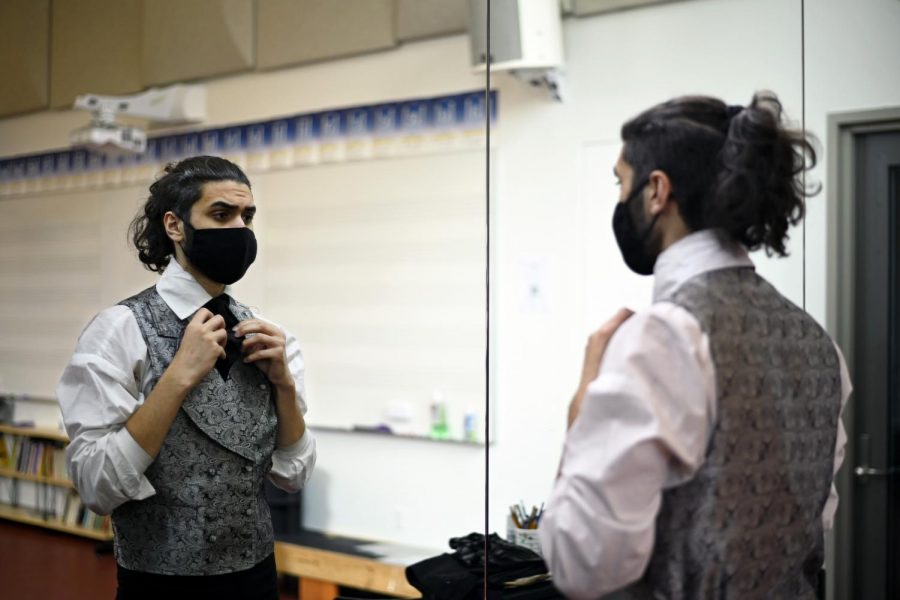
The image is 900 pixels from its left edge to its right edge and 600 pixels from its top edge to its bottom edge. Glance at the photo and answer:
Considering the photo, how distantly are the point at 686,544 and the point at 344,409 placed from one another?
0.70m

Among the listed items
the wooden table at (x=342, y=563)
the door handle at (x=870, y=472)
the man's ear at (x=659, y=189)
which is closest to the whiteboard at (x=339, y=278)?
the wooden table at (x=342, y=563)

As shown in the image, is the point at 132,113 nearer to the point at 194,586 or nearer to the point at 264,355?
the point at 264,355

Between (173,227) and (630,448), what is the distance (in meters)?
0.79

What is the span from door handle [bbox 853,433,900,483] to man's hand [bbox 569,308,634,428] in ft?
3.69

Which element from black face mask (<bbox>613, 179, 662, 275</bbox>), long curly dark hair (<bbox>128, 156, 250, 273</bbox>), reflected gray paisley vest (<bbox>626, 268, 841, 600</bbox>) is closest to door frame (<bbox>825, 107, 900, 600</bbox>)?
reflected gray paisley vest (<bbox>626, 268, 841, 600</bbox>)

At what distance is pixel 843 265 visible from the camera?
2.04m

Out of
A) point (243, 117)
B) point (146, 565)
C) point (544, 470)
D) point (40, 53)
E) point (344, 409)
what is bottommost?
point (146, 565)

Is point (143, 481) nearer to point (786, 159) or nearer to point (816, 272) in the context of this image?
point (786, 159)


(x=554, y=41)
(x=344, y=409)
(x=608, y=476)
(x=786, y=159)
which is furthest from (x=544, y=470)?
(x=554, y=41)

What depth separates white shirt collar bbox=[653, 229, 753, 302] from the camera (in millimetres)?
1238

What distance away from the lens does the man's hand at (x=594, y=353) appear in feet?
4.35

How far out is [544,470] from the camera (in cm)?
157

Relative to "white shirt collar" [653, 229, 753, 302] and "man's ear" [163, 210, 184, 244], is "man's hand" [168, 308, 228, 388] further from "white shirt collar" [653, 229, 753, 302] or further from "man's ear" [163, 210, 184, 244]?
"white shirt collar" [653, 229, 753, 302]

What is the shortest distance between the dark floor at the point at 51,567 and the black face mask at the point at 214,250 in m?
0.50
